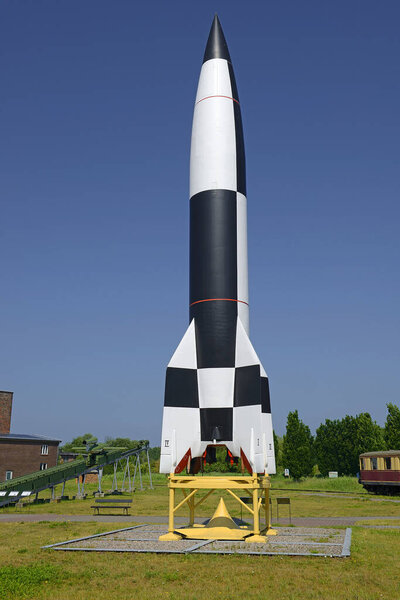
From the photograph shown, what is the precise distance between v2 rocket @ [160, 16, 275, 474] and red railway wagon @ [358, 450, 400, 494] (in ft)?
73.1

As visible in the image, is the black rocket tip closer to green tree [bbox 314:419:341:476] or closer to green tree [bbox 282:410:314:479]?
green tree [bbox 282:410:314:479]

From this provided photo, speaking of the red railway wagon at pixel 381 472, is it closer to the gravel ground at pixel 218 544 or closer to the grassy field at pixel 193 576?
the gravel ground at pixel 218 544

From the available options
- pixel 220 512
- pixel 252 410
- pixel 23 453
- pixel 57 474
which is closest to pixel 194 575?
pixel 252 410

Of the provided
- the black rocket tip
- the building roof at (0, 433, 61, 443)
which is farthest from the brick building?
the black rocket tip

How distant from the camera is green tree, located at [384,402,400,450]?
48.6 meters

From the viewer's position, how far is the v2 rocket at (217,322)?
1730cm

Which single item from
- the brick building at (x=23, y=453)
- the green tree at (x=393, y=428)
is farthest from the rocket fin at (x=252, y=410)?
the green tree at (x=393, y=428)

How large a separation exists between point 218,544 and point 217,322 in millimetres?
6977

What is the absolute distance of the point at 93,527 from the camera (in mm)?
20172

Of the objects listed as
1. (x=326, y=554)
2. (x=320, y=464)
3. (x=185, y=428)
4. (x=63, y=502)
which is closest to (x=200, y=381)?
(x=185, y=428)

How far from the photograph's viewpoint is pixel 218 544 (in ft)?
52.0

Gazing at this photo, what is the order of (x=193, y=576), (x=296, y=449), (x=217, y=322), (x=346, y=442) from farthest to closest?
(x=346, y=442) → (x=296, y=449) → (x=217, y=322) → (x=193, y=576)

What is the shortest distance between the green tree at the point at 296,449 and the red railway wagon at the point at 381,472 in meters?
14.5

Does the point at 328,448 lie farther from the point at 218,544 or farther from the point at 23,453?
the point at 218,544
